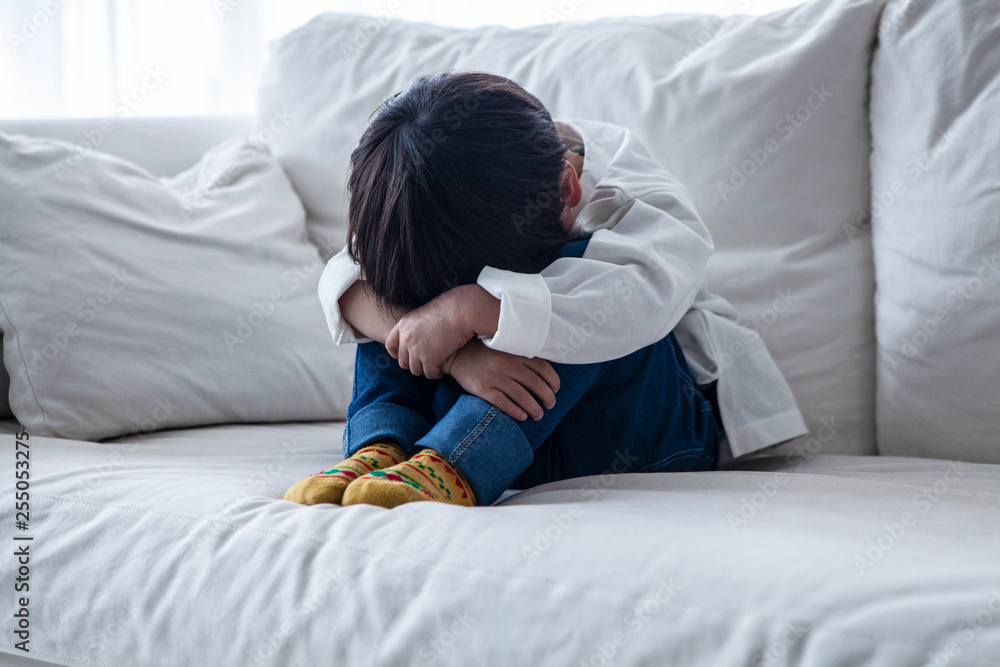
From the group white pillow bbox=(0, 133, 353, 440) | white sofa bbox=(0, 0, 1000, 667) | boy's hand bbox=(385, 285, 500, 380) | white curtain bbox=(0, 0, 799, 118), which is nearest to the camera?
white sofa bbox=(0, 0, 1000, 667)

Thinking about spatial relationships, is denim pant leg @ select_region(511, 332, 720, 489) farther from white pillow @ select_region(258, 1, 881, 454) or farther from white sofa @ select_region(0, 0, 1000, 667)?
white pillow @ select_region(258, 1, 881, 454)

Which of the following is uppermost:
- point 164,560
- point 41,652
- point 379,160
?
point 379,160

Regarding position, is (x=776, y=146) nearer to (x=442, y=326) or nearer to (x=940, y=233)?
(x=940, y=233)

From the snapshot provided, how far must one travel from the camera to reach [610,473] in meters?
0.89

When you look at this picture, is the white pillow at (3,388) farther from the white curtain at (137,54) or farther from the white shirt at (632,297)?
the white curtain at (137,54)

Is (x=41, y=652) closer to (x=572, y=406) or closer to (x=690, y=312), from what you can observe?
(x=572, y=406)

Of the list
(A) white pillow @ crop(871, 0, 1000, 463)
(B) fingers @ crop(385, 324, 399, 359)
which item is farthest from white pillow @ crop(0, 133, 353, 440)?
(A) white pillow @ crop(871, 0, 1000, 463)

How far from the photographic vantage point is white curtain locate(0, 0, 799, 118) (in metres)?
1.94

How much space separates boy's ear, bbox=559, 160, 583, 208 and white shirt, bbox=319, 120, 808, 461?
0.02 metres

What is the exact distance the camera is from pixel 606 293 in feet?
2.56

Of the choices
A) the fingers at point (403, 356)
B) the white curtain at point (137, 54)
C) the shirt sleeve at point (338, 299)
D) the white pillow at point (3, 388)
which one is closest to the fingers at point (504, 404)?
the fingers at point (403, 356)

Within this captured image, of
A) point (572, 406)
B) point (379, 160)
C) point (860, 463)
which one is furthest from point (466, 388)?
point (860, 463)

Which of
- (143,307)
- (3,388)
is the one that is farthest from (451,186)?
(3,388)

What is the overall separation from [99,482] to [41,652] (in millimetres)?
153
